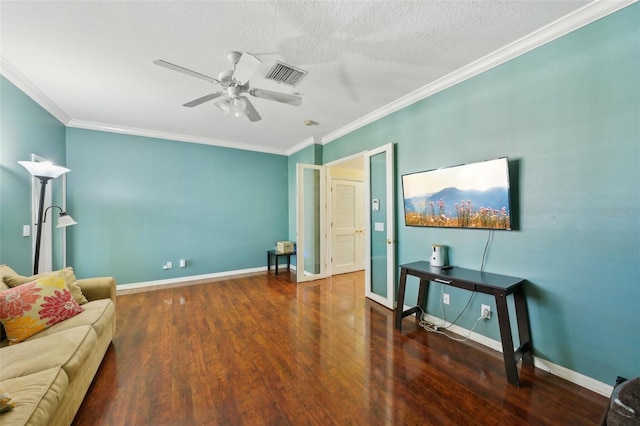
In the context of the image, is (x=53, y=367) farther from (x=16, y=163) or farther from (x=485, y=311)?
(x=485, y=311)

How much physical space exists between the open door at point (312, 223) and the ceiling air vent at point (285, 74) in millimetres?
1988

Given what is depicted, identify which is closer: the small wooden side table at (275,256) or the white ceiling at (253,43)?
the white ceiling at (253,43)

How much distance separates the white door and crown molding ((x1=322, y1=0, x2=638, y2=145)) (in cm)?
223

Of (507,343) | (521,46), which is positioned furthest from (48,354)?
(521,46)

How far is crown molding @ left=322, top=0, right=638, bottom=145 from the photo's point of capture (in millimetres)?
1704

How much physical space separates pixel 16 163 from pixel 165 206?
6.25 feet

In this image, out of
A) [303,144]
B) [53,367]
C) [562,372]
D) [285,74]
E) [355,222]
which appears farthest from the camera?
[355,222]

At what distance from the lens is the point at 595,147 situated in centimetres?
176

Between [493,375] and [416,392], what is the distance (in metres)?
0.71

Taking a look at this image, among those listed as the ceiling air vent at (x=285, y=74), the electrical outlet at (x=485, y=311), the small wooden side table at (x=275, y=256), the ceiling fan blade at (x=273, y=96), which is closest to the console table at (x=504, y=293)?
the electrical outlet at (x=485, y=311)

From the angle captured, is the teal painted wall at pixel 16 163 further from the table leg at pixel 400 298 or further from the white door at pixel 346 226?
the white door at pixel 346 226

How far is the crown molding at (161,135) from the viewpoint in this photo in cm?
389

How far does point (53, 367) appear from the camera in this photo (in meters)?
1.36

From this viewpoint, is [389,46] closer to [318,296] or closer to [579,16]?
[579,16]
